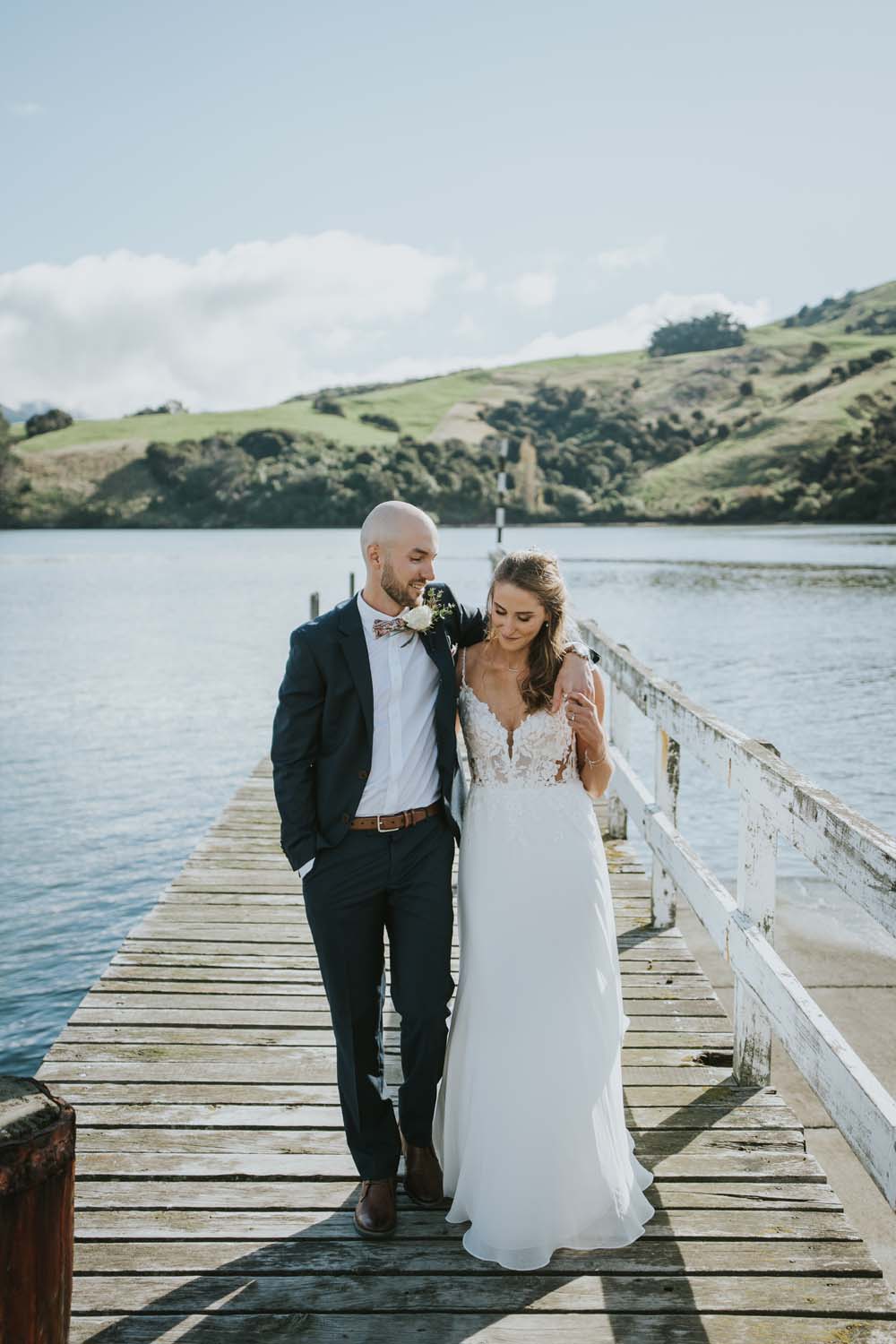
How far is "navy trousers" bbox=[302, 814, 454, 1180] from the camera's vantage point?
10.9ft

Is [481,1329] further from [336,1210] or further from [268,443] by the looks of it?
[268,443]

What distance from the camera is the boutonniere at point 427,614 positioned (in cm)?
322

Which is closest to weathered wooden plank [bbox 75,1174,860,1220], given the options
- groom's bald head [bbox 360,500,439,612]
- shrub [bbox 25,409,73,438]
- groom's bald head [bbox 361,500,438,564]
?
groom's bald head [bbox 360,500,439,612]

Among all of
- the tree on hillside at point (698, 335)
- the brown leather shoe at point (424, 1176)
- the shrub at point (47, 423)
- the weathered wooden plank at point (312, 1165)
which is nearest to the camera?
the brown leather shoe at point (424, 1176)

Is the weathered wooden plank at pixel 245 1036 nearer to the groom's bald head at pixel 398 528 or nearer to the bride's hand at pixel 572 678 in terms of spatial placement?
the bride's hand at pixel 572 678

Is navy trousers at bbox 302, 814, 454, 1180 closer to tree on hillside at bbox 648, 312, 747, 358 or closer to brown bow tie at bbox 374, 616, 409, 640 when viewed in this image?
brown bow tie at bbox 374, 616, 409, 640

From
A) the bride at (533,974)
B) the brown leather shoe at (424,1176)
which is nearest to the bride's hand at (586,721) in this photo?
the bride at (533,974)

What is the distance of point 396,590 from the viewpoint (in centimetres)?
329

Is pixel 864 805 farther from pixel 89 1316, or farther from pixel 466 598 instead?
pixel 466 598

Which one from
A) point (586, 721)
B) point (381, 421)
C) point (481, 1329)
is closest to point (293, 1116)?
point (481, 1329)

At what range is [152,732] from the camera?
63.7 ft

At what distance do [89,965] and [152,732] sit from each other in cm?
1068

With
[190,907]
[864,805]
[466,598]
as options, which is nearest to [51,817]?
[190,907]

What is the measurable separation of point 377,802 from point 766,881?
4.65 ft
